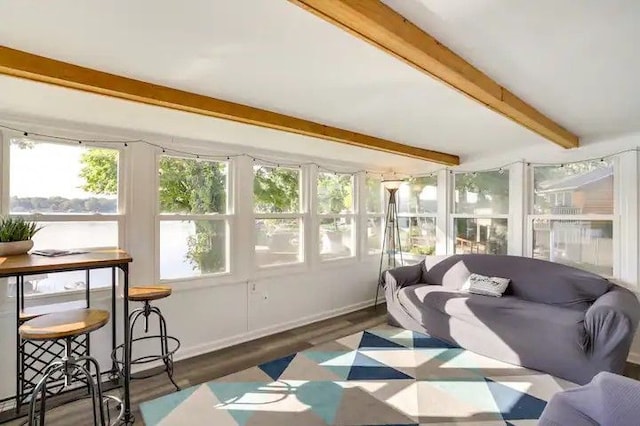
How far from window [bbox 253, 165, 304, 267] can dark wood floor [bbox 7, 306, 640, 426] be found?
0.90 metres

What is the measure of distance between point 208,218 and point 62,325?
1.96m

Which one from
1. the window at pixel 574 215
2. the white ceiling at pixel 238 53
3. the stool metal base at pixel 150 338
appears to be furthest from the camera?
the window at pixel 574 215

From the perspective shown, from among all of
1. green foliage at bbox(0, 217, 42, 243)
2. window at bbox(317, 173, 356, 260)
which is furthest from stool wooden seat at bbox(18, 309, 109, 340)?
window at bbox(317, 173, 356, 260)

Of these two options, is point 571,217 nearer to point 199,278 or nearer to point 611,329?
point 611,329

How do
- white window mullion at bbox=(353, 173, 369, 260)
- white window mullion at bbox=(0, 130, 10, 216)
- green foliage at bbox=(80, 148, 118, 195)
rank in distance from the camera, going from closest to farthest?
white window mullion at bbox=(0, 130, 10, 216)
green foliage at bbox=(80, 148, 118, 195)
white window mullion at bbox=(353, 173, 369, 260)

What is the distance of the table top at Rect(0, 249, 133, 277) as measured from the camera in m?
1.79

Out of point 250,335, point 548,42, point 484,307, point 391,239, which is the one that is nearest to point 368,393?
point 484,307

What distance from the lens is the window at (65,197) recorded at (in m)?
2.78

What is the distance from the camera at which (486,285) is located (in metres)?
3.92

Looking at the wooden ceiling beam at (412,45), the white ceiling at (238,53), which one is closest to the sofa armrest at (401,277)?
the white ceiling at (238,53)

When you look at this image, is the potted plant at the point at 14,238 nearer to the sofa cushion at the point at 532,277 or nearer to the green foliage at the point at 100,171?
the green foliage at the point at 100,171

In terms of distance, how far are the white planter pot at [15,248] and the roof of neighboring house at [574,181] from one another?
16.6ft

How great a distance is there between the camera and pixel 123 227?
320cm

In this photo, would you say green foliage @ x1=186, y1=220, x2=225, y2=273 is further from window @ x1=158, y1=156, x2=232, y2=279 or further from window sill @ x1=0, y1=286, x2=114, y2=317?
window sill @ x1=0, y1=286, x2=114, y2=317
